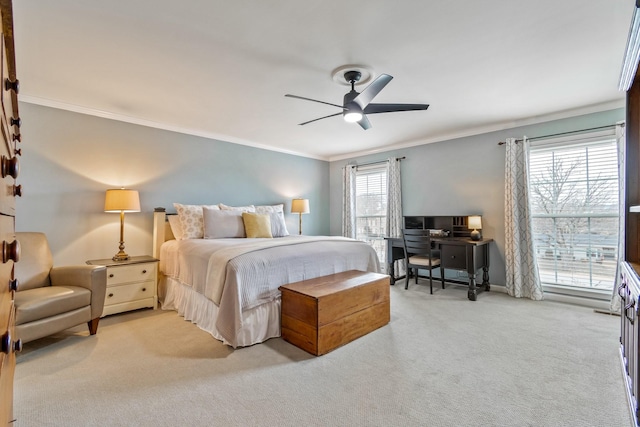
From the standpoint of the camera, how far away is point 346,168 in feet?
19.6

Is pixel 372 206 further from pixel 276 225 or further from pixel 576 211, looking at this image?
pixel 576 211

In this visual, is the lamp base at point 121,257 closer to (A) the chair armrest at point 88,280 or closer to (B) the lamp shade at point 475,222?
(A) the chair armrest at point 88,280

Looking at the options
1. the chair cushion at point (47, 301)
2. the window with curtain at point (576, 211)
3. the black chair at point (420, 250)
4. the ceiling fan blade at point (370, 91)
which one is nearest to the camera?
the chair cushion at point (47, 301)

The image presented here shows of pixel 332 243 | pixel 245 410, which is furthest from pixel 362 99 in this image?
pixel 245 410

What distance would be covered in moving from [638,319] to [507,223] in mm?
2948

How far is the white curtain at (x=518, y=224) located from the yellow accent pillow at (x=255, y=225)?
3217 mm

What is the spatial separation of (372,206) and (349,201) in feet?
1.51

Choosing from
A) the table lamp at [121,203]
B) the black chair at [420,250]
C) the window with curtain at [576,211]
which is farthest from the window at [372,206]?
the table lamp at [121,203]

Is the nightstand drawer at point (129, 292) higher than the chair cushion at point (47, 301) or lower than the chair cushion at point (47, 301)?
lower

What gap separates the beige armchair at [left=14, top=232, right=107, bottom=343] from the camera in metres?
2.27

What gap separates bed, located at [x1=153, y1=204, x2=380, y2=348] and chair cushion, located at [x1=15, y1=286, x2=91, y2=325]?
0.89 m

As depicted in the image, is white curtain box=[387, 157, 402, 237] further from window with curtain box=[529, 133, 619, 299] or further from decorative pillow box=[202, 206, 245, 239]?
decorative pillow box=[202, 206, 245, 239]

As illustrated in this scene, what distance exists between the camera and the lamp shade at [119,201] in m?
3.35

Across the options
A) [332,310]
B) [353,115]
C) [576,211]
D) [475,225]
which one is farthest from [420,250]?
[353,115]
